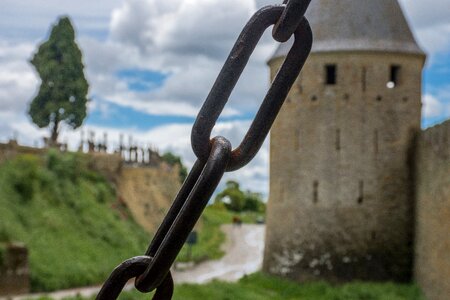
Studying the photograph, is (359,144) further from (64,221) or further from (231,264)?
(64,221)

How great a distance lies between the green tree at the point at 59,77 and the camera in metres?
27.5

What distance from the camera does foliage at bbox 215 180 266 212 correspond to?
38.8 m

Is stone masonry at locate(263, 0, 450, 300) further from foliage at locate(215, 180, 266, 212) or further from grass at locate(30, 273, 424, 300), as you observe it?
foliage at locate(215, 180, 266, 212)

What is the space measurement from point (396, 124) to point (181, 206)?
14.7 metres

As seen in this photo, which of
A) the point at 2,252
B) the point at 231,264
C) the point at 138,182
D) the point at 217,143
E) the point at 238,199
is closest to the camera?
the point at 217,143

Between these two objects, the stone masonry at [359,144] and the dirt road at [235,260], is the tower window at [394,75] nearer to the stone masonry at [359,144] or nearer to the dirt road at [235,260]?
the stone masonry at [359,144]

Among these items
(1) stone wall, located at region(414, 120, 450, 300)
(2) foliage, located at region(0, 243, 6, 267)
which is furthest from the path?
(1) stone wall, located at region(414, 120, 450, 300)

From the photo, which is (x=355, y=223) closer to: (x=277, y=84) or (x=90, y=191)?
(x=90, y=191)

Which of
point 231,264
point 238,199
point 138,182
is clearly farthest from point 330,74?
point 238,199

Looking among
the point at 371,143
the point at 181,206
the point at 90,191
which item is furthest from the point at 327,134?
the point at 181,206

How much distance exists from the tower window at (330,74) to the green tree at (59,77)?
536 inches

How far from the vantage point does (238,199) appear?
3956 cm

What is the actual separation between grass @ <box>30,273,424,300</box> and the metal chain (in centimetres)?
1214

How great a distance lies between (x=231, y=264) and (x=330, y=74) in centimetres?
712
